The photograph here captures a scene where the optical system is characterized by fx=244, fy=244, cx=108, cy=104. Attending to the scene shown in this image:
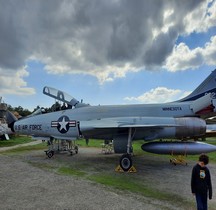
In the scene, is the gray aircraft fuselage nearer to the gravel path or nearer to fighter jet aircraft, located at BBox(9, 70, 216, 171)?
fighter jet aircraft, located at BBox(9, 70, 216, 171)

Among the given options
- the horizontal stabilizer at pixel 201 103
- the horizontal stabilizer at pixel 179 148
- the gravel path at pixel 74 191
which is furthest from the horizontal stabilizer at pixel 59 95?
the horizontal stabilizer at pixel 201 103

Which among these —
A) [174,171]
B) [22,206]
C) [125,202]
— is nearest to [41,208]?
[22,206]

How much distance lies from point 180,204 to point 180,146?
4785 millimetres

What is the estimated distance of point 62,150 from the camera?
1519cm

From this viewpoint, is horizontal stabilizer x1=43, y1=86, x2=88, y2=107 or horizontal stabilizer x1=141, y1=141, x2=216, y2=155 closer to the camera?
horizontal stabilizer x1=141, y1=141, x2=216, y2=155

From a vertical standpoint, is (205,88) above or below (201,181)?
above

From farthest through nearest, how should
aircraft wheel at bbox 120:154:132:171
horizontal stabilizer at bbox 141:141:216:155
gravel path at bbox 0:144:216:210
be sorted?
1. horizontal stabilizer at bbox 141:141:216:155
2. aircraft wheel at bbox 120:154:132:171
3. gravel path at bbox 0:144:216:210

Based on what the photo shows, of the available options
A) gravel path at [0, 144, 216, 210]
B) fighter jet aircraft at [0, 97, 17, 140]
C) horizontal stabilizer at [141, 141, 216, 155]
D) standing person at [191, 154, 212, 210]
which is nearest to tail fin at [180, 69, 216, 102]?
horizontal stabilizer at [141, 141, 216, 155]

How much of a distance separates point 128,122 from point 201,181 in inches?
223

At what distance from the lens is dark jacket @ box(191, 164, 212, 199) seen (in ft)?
15.6

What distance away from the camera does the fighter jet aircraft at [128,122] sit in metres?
10.3

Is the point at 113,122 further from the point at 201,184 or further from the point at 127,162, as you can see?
the point at 201,184

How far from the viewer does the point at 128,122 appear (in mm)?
10297

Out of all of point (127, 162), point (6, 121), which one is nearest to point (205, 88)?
point (127, 162)
